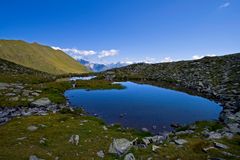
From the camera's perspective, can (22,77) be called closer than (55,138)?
No

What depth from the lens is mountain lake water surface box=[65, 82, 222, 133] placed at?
33.2m

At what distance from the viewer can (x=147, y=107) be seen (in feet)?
136

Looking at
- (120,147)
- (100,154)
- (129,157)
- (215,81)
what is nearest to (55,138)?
(100,154)

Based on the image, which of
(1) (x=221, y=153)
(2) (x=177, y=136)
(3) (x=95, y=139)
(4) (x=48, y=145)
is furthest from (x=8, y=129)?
(1) (x=221, y=153)

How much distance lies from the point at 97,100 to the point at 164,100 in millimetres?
13986

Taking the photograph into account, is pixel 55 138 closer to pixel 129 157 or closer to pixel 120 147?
pixel 120 147

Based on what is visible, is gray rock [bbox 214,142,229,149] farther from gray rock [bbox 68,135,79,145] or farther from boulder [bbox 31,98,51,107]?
boulder [bbox 31,98,51,107]

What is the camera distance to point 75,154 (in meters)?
18.8

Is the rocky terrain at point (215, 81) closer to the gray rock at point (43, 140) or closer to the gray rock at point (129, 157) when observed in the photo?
the gray rock at point (129, 157)

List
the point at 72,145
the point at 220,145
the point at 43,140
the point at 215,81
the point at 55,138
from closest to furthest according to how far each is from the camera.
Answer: the point at 220,145, the point at 72,145, the point at 43,140, the point at 55,138, the point at 215,81

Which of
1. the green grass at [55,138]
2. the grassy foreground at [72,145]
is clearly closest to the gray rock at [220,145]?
the grassy foreground at [72,145]

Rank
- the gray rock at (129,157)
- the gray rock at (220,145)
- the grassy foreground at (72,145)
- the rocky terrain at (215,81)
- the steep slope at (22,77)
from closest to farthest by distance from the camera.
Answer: the gray rock at (129,157) → the grassy foreground at (72,145) → the gray rock at (220,145) → the rocky terrain at (215,81) → the steep slope at (22,77)

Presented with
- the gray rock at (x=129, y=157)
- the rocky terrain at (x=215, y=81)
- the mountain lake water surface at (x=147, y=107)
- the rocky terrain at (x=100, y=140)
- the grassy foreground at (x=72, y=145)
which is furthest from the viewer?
the rocky terrain at (x=215, y=81)

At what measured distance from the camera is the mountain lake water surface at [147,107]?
33.2 m
